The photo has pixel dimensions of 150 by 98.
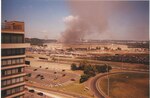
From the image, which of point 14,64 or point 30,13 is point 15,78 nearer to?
point 14,64

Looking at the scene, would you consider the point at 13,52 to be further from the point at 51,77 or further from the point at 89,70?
the point at 89,70

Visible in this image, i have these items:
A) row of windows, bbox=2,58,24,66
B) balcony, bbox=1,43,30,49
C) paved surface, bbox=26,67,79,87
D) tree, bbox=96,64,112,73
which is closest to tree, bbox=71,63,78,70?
paved surface, bbox=26,67,79,87

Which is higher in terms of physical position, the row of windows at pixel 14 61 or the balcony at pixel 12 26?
the balcony at pixel 12 26

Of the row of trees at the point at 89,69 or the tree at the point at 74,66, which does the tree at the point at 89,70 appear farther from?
the tree at the point at 74,66

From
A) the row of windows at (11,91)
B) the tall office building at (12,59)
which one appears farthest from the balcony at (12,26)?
the row of windows at (11,91)

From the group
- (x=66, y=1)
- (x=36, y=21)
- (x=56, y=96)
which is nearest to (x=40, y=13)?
(x=36, y=21)

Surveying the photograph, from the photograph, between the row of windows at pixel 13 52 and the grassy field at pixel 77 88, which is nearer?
the grassy field at pixel 77 88
